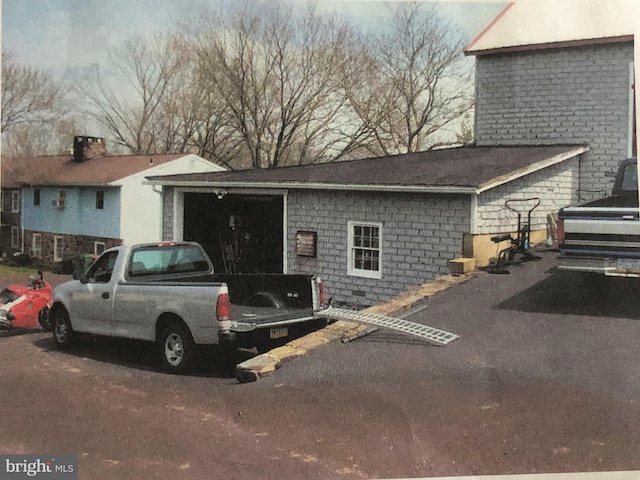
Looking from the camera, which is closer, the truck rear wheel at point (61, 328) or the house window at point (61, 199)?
the house window at point (61, 199)

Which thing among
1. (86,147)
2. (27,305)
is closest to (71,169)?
(86,147)

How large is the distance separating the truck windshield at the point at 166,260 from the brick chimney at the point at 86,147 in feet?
2.48

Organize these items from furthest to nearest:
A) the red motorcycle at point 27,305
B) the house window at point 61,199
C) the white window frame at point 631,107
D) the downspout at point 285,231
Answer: the downspout at point 285,231 < the white window frame at point 631,107 < the house window at point 61,199 < the red motorcycle at point 27,305

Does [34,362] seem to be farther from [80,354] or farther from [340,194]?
[340,194]

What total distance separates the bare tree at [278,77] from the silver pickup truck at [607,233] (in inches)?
66.2

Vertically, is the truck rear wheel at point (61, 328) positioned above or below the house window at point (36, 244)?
below

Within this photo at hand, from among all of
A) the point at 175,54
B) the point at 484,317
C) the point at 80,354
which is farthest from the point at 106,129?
the point at 484,317

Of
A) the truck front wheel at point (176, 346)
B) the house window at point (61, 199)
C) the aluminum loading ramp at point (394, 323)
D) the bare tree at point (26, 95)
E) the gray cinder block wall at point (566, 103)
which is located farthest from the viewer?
the gray cinder block wall at point (566, 103)

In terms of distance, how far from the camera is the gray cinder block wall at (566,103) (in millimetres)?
4512

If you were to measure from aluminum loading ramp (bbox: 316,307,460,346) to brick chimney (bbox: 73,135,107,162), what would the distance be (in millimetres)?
1755

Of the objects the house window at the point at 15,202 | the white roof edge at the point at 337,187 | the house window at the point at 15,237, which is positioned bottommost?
the house window at the point at 15,237

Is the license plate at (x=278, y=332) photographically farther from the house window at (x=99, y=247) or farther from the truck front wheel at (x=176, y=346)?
the house window at (x=99, y=247)

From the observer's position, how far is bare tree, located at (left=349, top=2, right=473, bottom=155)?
13.4ft

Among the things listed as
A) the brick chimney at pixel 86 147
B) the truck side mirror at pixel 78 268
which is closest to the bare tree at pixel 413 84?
the brick chimney at pixel 86 147
